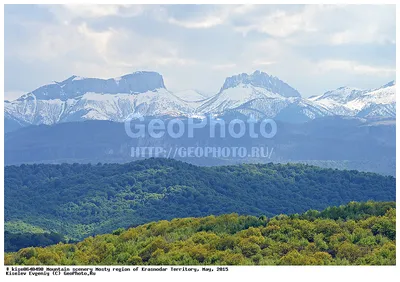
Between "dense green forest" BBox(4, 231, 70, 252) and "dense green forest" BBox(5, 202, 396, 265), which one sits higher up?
"dense green forest" BBox(5, 202, 396, 265)

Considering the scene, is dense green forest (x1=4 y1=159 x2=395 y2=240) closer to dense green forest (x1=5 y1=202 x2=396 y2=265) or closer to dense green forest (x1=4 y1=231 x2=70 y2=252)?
dense green forest (x1=4 y1=231 x2=70 y2=252)

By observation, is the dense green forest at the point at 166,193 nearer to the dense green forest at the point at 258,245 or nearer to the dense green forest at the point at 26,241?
the dense green forest at the point at 26,241

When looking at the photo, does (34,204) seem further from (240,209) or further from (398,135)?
(398,135)

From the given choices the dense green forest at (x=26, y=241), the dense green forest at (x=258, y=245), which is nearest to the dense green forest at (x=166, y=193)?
the dense green forest at (x=26, y=241)

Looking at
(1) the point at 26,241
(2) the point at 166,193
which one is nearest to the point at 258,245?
(1) the point at 26,241

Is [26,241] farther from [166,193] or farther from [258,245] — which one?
[166,193]

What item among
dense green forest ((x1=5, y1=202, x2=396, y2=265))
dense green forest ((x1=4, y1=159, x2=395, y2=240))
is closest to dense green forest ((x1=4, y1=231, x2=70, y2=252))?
dense green forest ((x1=4, y1=159, x2=395, y2=240))

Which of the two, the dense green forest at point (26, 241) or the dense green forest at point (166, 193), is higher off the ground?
the dense green forest at point (166, 193)
